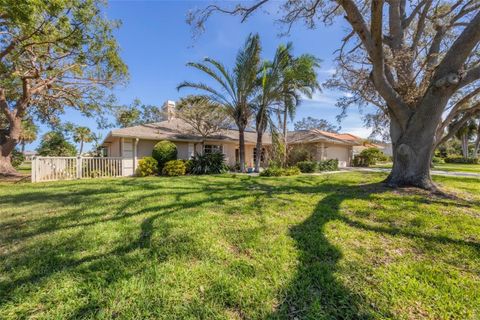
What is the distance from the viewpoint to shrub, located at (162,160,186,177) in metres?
13.1

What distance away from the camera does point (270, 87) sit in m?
13.1

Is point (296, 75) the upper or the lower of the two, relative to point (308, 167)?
upper

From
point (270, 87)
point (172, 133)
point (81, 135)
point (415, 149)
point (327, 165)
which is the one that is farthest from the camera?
point (81, 135)

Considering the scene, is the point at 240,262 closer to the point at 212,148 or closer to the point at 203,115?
the point at 203,115

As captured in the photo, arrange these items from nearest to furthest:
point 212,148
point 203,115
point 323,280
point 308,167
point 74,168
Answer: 1. point 323,280
2. point 74,168
3. point 203,115
4. point 308,167
5. point 212,148

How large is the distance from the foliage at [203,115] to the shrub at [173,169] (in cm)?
367

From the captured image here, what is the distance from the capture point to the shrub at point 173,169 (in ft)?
42.9

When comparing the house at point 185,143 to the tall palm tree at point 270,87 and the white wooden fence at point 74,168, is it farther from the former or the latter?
the tall palm tree at point 270,87

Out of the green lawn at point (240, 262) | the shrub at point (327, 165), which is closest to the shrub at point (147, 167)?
the green lawn at point (240, 262)

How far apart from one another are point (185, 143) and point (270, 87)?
7.46 metres

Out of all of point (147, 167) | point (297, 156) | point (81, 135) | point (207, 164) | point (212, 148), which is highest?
point (81, 135)

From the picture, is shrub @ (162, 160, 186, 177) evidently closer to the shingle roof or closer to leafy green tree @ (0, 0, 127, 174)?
the shingle roof

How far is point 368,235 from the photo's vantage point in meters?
3.84

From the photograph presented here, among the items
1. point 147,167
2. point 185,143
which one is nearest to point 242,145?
point 185,143
